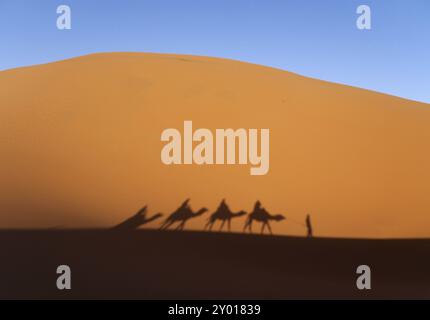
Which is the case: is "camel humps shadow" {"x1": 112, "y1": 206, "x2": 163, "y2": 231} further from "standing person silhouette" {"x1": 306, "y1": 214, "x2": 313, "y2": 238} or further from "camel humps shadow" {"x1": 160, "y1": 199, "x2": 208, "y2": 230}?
"standing person silhouette" {"x1": 306, "y1": 214, "x2": 313, "y2": 238}

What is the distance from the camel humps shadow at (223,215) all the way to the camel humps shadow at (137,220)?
4.77 ft

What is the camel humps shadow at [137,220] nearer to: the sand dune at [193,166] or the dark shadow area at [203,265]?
the sand dune at [193,166]

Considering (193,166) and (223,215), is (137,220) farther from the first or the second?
(193,166)

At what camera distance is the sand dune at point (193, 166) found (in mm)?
11141

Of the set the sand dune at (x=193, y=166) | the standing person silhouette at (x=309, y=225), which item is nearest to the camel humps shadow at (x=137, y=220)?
the sand dune at (x=193, y=166)

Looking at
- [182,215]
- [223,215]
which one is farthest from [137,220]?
[223,215]

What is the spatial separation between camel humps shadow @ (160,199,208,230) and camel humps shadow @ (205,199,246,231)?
0.36m

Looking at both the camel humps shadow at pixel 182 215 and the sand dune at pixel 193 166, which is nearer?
the camel humps shadow at pixel 182 215

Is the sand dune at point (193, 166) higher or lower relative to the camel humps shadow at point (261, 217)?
higher

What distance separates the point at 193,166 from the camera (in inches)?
514

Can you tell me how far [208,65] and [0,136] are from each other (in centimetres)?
1144

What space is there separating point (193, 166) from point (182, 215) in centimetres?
260

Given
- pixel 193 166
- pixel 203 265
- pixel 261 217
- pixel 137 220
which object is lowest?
pixel 203 265
